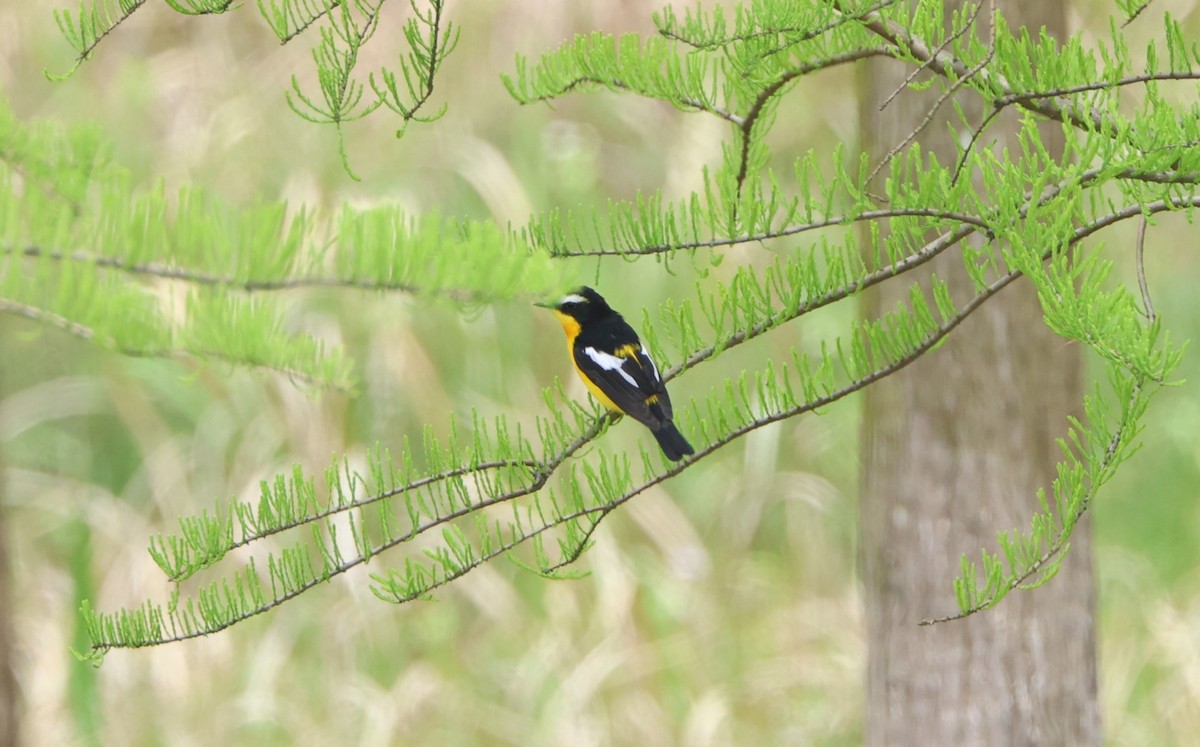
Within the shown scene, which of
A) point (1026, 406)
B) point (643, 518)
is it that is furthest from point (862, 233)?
point (643, 518)

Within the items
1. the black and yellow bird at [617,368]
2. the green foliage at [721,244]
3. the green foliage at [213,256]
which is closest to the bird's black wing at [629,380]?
the black and yellow bird at [617,368]

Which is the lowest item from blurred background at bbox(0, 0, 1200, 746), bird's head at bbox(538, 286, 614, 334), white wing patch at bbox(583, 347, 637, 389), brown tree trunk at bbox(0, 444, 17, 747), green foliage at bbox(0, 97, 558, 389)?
green foliage at bbox(0, 97, 558, 389)

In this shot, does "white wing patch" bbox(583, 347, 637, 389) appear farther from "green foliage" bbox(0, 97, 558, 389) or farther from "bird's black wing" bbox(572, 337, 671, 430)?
"green foliage" bbox(0, 97, 558, 389)

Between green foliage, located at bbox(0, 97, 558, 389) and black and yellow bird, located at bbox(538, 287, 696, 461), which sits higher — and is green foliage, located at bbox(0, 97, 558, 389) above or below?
below

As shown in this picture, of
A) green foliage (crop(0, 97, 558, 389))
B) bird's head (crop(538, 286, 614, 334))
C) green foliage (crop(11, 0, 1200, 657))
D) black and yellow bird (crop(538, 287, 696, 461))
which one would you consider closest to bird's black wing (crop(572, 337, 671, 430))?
black and yellow bird (crop(538, 287, 696, 461))

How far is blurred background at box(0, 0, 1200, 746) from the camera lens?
465 centimetres

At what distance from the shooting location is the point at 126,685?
4.81 m

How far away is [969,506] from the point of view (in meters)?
2.74

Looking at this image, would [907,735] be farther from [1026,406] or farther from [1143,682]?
[1143,682]

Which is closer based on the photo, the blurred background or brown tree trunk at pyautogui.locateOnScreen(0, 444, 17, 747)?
brown tree trunk at pyautogui.locateOnScreen(0, 444, 17, 747)

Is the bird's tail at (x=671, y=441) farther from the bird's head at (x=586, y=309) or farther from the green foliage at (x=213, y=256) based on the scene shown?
the green foliage at (x=213, y=256)

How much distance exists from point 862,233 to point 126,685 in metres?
3.35

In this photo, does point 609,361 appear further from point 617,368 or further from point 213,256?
point 213,256

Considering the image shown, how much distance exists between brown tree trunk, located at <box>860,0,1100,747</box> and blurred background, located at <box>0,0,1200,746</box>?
175 cm
